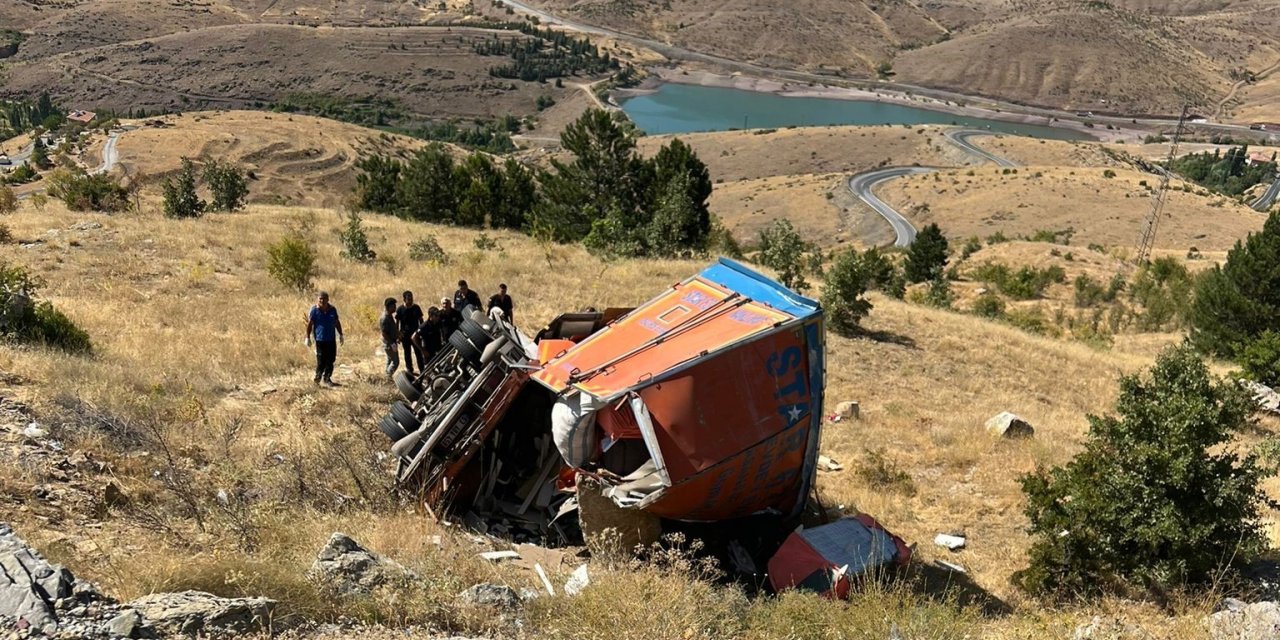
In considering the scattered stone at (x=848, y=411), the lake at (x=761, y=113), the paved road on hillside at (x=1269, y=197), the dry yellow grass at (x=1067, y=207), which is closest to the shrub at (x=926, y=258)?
the dry yellow grass at (x=1067, y=207)

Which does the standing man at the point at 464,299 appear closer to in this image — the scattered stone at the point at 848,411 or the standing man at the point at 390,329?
the standing man at the point at 390,329

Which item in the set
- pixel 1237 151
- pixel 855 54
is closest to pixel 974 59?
pixel 855 54

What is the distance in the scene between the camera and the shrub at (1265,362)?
53.6 feet

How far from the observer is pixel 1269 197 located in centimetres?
8619

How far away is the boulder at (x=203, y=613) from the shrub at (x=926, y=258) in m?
34.6

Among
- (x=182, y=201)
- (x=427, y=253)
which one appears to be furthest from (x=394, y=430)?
(x=182, y=201)

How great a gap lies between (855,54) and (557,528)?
613 ft

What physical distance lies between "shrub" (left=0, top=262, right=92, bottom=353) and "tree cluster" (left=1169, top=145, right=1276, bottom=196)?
110153 millimetres

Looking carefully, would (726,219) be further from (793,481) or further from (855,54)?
(855,54)

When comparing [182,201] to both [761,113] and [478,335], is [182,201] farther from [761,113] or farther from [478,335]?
[761,113]

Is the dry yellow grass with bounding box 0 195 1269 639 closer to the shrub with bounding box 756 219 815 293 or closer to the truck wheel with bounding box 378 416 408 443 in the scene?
the truck wheel with bounding box 378 416 408 443

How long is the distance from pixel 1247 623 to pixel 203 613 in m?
6.78

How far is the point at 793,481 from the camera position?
25.9 feet

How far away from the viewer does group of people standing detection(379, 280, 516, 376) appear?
10953mm
